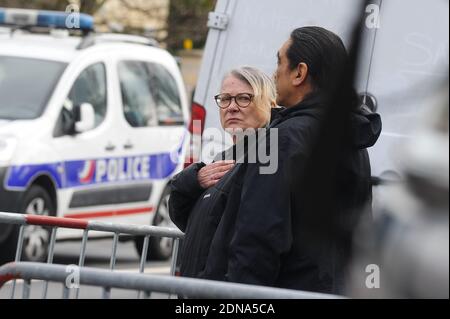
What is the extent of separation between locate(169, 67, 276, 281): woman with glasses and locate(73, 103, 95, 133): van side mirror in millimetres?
6063

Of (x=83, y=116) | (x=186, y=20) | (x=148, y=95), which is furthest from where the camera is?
(x=186, y=20)

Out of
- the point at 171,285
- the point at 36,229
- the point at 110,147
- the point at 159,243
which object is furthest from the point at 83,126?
the point at 171,285

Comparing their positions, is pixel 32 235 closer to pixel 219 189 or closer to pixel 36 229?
pixel 36 229

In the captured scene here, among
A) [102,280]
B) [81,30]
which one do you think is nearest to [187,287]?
[102,280]

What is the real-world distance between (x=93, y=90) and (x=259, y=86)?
22.0ft

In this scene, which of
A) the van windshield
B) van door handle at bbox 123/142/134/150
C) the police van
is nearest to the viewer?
the police van

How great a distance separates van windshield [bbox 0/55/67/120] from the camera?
991 centimetres

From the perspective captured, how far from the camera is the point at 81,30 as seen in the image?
11680 mm

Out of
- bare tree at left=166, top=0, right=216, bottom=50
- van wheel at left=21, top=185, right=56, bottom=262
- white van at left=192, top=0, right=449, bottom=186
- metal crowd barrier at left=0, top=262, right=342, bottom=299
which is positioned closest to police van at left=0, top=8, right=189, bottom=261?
van wheel at left=21, top=185, right=56, bottom=262

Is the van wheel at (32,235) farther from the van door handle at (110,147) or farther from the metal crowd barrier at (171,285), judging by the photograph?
the metal crowd barrier at (171,285)

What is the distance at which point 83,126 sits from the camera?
10.1 meters

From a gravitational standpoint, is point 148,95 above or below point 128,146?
above

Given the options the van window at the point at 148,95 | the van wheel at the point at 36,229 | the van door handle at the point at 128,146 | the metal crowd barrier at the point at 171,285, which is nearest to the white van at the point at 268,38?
the metal crowd barrier at the point at 171,285

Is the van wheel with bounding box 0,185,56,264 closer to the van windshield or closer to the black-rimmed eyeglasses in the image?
the van windshield
